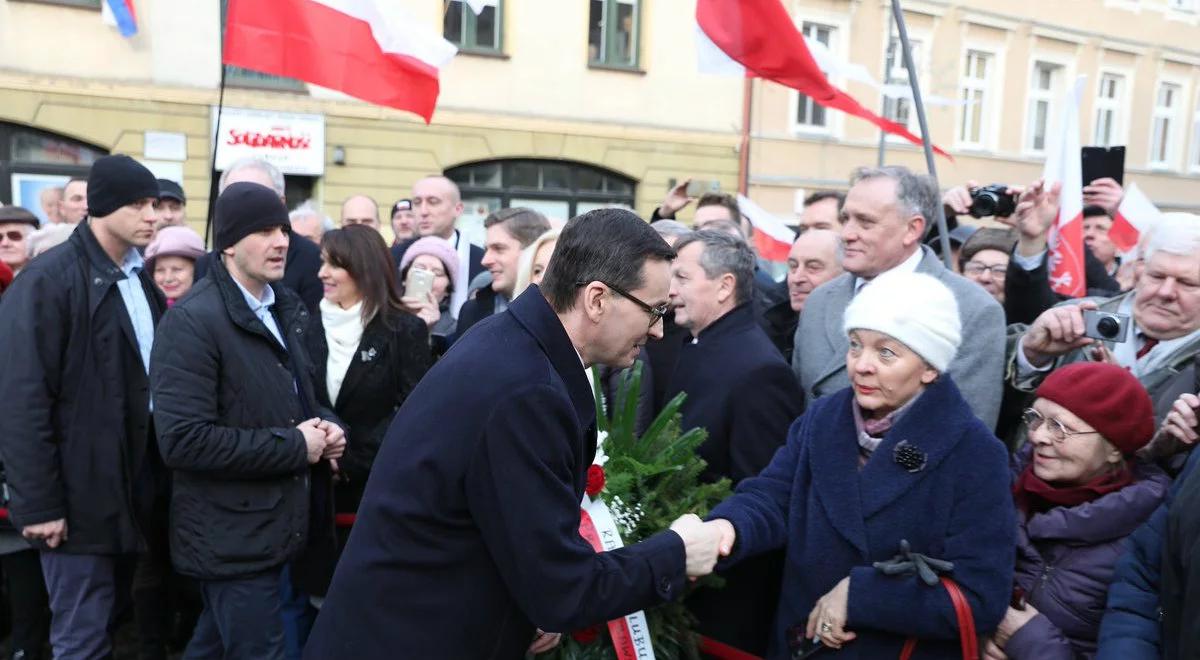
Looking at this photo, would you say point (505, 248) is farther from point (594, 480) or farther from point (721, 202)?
point (594, 480)

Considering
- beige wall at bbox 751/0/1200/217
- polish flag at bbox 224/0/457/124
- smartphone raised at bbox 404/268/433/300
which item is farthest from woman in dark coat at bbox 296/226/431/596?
beige wall at bbox 751/0/1200/217

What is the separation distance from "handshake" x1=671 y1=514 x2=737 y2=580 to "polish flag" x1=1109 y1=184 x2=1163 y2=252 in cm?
436

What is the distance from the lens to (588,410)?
223cm

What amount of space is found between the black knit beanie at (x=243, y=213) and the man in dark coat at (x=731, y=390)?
153 centimetres

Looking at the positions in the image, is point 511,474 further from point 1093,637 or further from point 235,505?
point 235,505

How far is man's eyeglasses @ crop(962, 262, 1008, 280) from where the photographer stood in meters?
4.93

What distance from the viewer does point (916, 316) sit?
8.27 ft

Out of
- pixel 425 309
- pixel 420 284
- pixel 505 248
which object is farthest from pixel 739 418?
pixel 420 284

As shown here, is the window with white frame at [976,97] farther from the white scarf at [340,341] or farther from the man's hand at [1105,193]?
the white scarf at [340,341]

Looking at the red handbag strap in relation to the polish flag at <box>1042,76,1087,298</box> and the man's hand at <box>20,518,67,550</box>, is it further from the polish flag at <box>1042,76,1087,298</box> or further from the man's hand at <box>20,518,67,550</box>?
the man's hand at <box>20,518,67,550</box>

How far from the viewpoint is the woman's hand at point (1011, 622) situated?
99.2 inches

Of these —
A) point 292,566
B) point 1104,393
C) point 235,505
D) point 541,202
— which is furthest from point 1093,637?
point 541,202

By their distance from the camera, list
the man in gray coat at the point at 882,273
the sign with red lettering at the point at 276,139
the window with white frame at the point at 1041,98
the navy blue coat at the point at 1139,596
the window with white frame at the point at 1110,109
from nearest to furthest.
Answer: the navy blue coat at the point at 1139,596
the man in gray coat at the point at 882,273
the sign with red lettering at the point at 276,139
the window with white frame at the point at 1041,98
the window with white frame at the point at 1110,109

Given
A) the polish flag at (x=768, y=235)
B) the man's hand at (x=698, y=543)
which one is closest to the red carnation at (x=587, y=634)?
the man's hand at (x=698, y=543)
